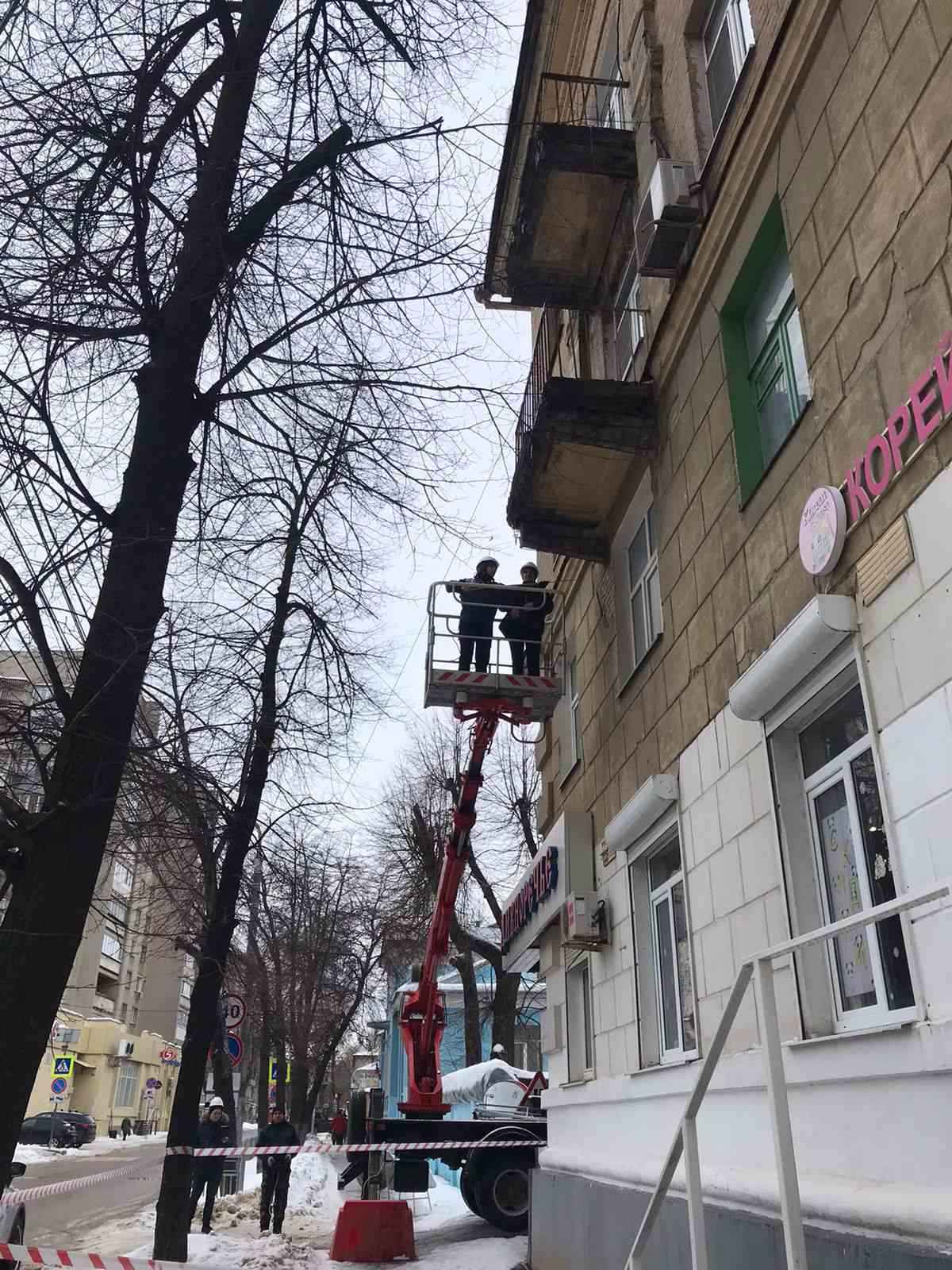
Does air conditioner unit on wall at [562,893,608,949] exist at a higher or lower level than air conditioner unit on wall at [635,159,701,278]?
lower

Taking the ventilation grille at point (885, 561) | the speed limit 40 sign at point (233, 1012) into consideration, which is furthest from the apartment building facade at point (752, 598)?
the speed limit 40 sign at point (233, 1012)

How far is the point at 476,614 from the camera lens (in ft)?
40.2

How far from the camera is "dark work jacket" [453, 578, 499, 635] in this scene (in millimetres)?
12164

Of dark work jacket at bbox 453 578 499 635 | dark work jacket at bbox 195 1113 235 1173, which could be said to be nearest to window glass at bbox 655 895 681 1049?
dark work jacket at bbox 453 578 499 635

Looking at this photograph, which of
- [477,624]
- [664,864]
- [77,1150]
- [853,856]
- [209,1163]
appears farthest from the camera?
[77,1150]

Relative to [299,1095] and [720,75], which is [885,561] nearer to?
[720,75]

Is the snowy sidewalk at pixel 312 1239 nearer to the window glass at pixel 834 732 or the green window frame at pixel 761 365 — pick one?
the window glass at pixel 834 732

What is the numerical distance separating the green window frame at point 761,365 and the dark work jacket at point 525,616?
18.5ft

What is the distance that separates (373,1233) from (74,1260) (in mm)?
6193

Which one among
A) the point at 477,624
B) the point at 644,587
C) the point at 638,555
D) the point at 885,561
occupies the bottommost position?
the point at 885,561

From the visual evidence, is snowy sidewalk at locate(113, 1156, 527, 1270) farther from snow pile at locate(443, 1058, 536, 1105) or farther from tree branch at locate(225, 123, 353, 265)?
tree branch at locate(225, 123, 353, 265)

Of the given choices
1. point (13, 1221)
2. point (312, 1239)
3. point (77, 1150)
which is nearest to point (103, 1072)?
point (77, 1150)

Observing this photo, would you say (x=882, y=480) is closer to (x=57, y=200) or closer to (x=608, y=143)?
(x=57, y=200)

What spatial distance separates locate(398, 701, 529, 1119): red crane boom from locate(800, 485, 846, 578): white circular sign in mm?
7579
